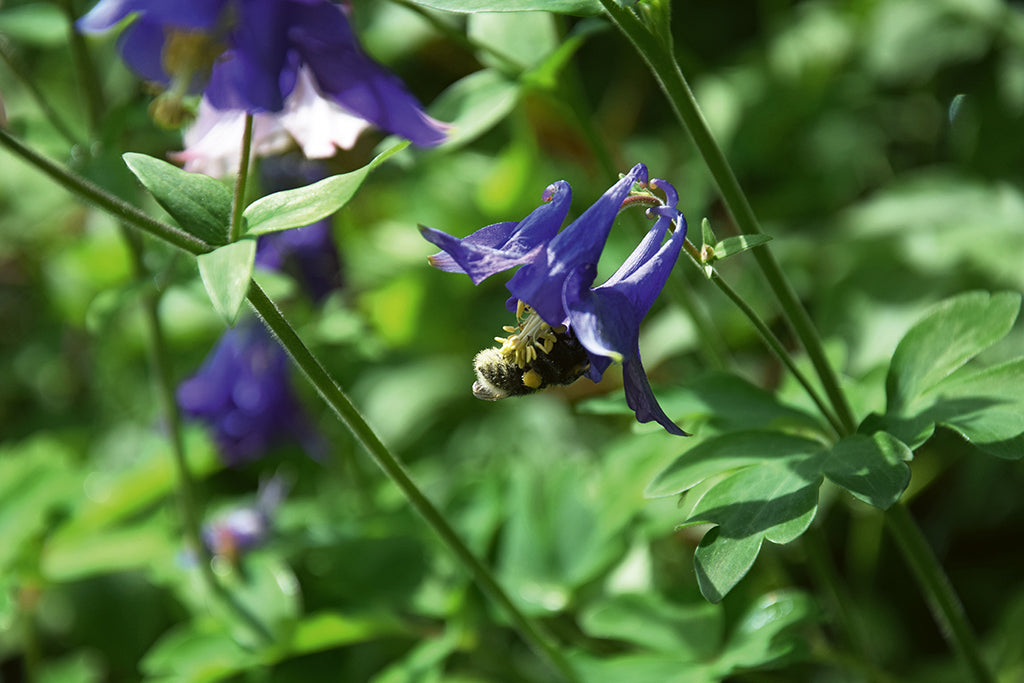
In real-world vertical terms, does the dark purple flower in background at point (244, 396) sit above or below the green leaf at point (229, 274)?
below

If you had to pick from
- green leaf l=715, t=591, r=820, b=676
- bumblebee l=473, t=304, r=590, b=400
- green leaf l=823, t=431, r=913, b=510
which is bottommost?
green leaf l=715, t=591, r=820, b=676

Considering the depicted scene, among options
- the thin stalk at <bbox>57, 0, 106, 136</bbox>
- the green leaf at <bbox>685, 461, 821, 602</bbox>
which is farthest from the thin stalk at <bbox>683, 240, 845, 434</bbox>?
the thin stalk at <bbox>57, 0, 106, 136</bbox>

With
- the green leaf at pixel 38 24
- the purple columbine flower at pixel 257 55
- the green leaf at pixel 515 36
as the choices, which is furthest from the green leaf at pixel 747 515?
the green leaf at pixel 38 24

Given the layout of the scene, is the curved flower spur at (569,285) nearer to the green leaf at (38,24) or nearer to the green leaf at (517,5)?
the green leaf at (517,5)

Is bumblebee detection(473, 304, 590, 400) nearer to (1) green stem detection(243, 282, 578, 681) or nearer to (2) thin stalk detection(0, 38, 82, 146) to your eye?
(1) green stem detection(243, 282, 578, 681)

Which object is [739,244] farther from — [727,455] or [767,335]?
[727,455]

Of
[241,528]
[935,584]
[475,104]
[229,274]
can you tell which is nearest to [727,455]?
[935,584]
